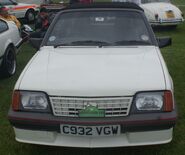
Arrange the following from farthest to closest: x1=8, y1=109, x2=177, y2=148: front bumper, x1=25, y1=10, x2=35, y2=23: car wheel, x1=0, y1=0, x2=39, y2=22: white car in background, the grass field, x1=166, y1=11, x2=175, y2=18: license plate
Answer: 1. x1=25, y1=10, x2=35, y2=23: car wheel
2. x1=0, y1=0, x2=39, y2=22: white car in background
3. x1=166, y1=11, x2=175, y2=18: license plate
4. the grass field
5. x1=8, y1=109, x2=177, y2=148: front bumper

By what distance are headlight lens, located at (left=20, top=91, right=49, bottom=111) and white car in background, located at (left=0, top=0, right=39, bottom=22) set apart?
1425 cm

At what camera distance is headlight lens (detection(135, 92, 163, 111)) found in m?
3.52

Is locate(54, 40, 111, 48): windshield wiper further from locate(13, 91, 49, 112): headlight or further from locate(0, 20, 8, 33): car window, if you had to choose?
locate(0, 20, 8, 33): car window

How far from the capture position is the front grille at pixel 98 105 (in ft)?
11.3

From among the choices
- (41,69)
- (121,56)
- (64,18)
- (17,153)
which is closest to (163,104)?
(121,56)

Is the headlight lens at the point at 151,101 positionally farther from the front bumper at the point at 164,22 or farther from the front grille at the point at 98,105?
the front bumper at the point at 164,22

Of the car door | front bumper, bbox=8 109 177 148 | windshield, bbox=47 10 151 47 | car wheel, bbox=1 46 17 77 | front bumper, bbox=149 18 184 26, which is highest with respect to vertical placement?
windshield, bbox=47 10 151 47

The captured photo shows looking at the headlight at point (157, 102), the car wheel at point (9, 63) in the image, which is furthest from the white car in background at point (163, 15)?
the headlight at point (157, 102)

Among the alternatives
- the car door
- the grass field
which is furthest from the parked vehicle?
the car door

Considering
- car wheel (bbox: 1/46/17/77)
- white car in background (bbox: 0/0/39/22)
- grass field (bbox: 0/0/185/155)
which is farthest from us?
white car in background (bbox: 0/0/39/22)

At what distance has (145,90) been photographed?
3494 millimetres

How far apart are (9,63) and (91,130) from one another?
4279 millimetres

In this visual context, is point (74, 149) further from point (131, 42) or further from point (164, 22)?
point (164, 22)

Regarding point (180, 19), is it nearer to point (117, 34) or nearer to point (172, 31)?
point (172, 31)
